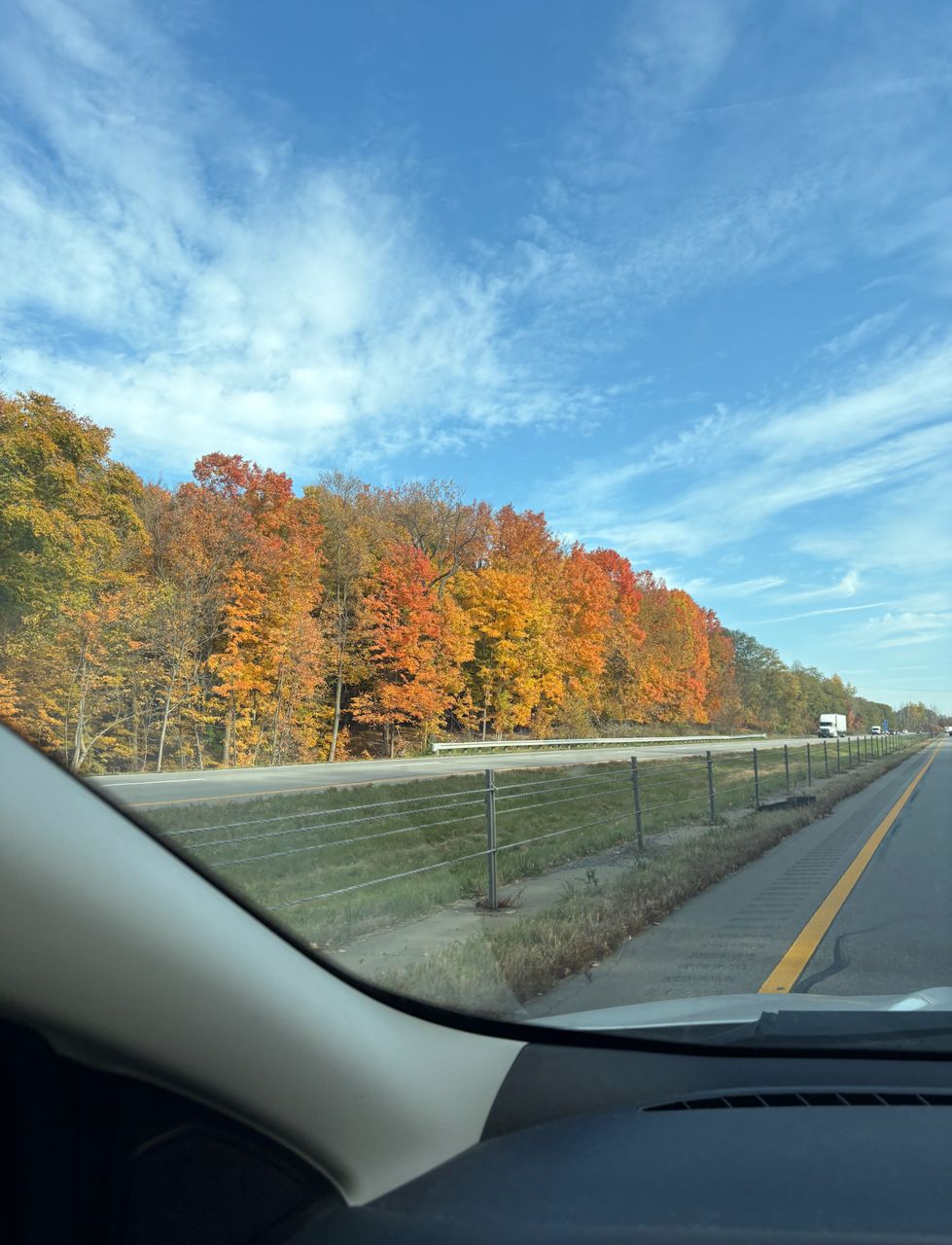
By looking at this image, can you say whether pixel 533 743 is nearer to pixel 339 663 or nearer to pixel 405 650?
pixel 405 650

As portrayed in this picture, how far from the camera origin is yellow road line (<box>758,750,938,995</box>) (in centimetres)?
518

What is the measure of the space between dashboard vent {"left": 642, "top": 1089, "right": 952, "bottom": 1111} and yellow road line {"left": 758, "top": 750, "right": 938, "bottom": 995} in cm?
168

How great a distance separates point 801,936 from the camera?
21.5ft

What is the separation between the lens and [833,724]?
99.8m

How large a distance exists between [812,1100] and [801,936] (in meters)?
5.07

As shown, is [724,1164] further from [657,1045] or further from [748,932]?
[748,932]

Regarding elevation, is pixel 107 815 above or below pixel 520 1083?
above

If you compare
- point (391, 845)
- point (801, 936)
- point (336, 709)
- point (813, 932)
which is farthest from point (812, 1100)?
point (336, 709)

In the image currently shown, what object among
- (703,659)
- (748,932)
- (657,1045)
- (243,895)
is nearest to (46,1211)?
(243,895)

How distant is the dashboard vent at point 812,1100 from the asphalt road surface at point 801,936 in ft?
9.55

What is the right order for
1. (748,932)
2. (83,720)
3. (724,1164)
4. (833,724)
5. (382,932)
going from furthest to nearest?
(833,724)
(748,932)
(382,932)
(83,720)
(724,1164)

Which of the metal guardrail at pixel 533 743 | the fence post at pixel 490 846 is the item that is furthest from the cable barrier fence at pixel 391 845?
the metal guardrail at pixel 533 743

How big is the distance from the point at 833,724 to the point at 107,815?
4231 inches

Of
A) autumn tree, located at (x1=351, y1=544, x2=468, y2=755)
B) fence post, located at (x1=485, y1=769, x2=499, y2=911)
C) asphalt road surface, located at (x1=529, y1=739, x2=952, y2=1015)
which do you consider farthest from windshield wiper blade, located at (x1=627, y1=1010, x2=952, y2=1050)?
autumn tree, located at (x1=351, y1=544, x2=468, y2=755)
